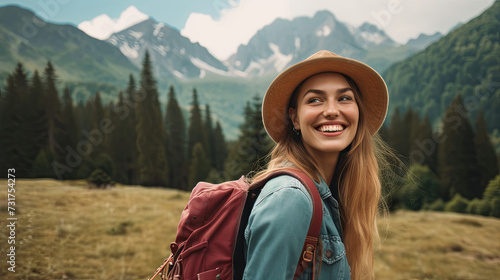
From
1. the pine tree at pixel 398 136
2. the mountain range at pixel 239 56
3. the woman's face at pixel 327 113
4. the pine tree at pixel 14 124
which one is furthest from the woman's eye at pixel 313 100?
the mountain range at pixel 239 56

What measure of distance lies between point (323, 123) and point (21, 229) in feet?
37.5

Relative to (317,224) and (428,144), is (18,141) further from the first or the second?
(428,144)

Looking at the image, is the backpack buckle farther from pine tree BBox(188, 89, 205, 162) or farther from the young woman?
pine tree BBox(188, 89, 205, 162)

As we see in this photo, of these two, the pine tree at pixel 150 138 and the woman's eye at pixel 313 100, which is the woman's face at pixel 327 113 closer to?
the woman's eye at pixel 313 100

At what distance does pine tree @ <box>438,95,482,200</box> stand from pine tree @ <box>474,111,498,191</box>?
204mm

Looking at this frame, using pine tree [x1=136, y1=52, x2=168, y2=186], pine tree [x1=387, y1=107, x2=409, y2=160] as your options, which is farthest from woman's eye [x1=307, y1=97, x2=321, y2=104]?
pine tree [x1=136, y1=52, x2=168, y2=186]

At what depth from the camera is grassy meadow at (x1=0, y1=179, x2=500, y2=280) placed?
9289 mm

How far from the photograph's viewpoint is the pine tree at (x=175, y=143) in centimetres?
2278

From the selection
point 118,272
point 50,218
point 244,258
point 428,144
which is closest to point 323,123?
point 244,258

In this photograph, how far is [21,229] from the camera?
9.91m

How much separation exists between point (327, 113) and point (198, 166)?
Answer: 2119 cm

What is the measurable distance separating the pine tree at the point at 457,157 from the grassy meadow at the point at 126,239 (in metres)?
2.01

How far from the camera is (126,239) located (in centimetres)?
1241

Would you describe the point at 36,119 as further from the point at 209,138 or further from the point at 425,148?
the point at 425,148
